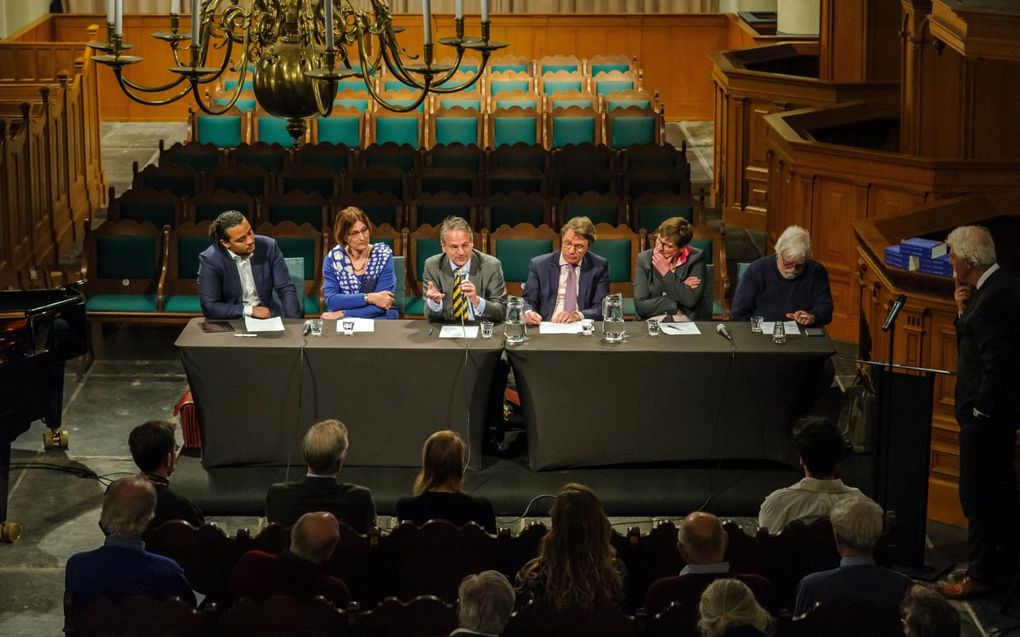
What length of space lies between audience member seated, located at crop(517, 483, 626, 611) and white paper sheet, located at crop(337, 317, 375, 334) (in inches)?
92.5

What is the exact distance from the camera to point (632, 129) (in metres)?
12.3

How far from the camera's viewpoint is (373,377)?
6414 millimetres

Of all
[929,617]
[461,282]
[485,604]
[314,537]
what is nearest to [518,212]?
[461,282]

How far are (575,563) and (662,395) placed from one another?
218 centimetres

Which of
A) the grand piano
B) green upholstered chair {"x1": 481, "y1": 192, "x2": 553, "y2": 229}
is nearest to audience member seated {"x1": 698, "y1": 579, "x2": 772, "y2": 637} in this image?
the grand piano

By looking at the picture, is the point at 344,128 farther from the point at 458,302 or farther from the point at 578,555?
the point at 578,555

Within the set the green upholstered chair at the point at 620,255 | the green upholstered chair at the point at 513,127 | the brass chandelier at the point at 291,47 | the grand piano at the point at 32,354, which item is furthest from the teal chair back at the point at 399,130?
the brass chandelier at the point at 291,47

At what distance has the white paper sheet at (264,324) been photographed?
21.6 ft

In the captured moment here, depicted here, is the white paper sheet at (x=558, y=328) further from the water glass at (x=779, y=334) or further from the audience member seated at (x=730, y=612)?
the audience member seated at (x=730, y=612)

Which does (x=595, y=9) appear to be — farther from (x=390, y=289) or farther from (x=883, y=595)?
(x=883, y=595)

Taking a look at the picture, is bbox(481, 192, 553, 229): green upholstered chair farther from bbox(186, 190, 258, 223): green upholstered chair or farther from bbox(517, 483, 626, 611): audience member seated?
bbox(517, 483, 626, 611): audience member seated

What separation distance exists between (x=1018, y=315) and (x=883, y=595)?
5.19ft

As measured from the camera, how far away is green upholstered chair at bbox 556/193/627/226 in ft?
30.5

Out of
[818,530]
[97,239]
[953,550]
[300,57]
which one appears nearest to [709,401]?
[953,550]
